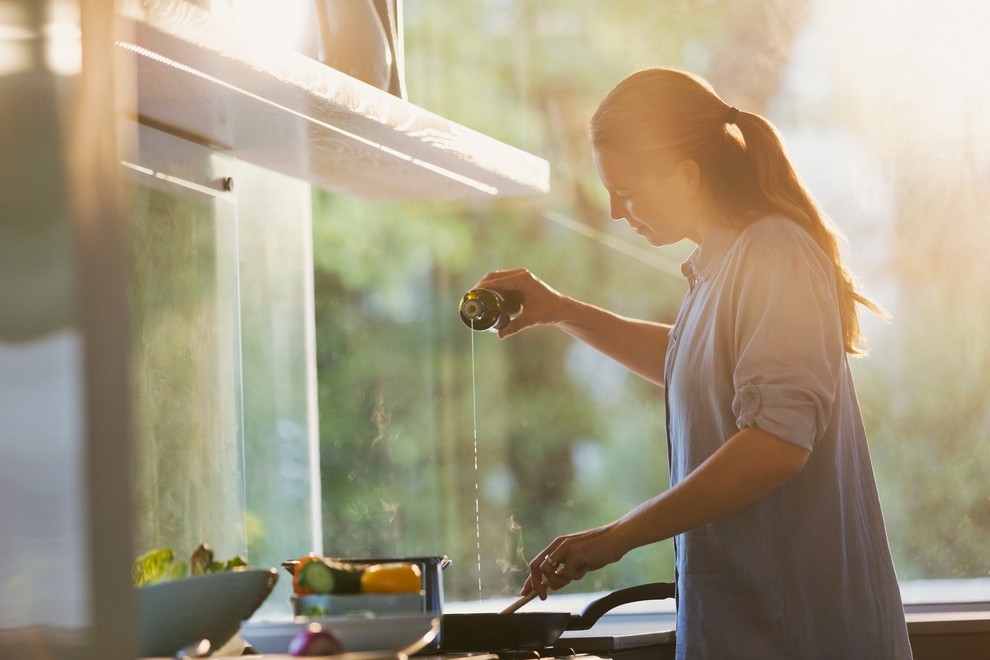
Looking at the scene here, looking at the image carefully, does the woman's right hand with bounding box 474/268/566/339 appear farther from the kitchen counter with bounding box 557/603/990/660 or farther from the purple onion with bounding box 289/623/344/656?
the purple onion with bounding box 289/623/344/656

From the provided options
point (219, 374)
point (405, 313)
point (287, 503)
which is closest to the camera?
point (219, 374)

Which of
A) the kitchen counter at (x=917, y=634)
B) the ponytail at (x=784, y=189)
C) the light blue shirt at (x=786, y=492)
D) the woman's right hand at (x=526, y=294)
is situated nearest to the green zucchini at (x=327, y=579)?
the light blue shirt at (x=786, y=492)

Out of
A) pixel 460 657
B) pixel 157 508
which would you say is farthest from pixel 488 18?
pixel 460 657

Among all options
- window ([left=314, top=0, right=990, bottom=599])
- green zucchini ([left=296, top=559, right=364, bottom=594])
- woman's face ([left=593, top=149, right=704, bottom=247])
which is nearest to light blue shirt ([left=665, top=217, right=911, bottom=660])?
woman's face ([left=593, top=149, right=704, bottom=247])

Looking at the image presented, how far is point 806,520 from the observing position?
Result: 60.4 inches

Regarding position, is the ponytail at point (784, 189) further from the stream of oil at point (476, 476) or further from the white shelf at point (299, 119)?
the stream of oil at point (476, 476)

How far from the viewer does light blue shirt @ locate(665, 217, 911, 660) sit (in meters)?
1.47

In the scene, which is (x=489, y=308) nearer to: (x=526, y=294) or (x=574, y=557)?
(x=526, y=294)

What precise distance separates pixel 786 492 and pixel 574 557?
0.28m

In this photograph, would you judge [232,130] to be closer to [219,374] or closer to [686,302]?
[219,374]

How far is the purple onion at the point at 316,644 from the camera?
2.91ft

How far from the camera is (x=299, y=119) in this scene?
167 cm

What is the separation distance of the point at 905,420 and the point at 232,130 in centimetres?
144

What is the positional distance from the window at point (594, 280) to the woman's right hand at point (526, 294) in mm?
510
